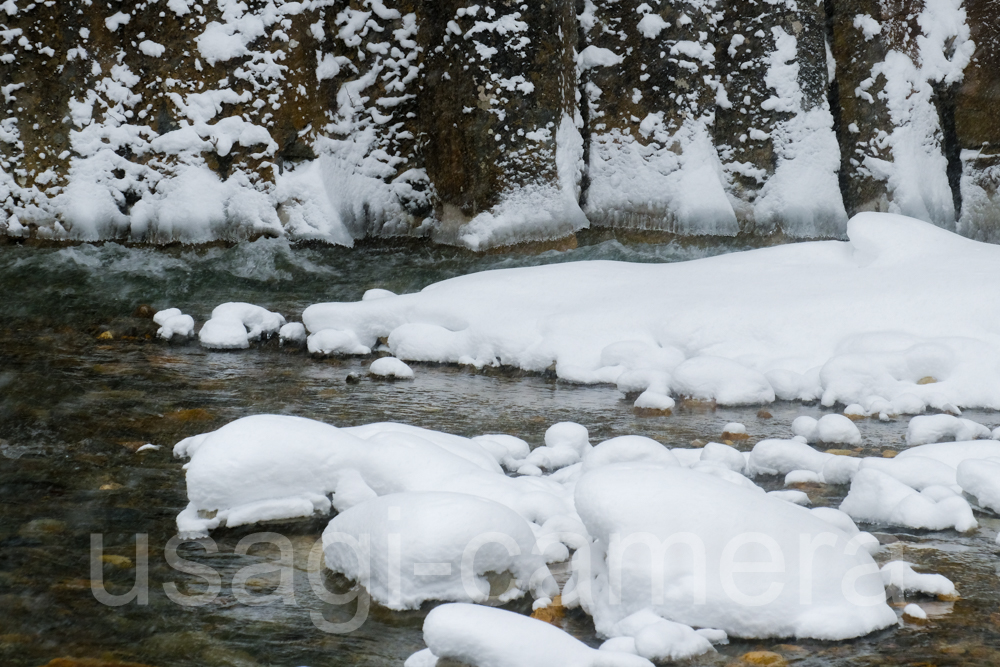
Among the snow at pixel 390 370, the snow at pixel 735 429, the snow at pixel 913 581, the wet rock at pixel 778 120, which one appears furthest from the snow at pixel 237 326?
the wet rock at pixel 778 120

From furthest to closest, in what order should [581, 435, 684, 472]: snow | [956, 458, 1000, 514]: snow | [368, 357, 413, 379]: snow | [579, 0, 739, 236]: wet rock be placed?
[579, 0, 739, 236]: wet rock → [368, 357, 413, 379]: snow → [581, 435, 684, 472]: snow → [956, 458, 1000, 514]: snow

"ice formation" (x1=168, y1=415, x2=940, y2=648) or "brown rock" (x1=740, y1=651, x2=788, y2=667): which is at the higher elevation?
"ice formation" (x1=168, y1=415, x2=940, y2=648)

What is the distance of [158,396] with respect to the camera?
3725mm

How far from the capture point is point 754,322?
444cm

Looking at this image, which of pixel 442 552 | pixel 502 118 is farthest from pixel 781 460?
pixel 502 118

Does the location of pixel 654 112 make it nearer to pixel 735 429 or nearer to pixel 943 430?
pixel 735 429

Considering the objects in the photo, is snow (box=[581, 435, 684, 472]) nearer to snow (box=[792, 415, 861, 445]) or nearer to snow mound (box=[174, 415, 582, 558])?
snow mound (box=[174, 415, 582, 558])

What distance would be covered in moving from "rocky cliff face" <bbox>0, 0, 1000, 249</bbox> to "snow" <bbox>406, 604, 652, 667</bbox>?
217 inches

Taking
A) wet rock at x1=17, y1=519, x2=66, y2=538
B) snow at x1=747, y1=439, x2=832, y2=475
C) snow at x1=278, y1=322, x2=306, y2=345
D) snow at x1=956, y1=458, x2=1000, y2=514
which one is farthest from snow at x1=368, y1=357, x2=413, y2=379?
snow at x1=956, y1=458, x2=1000, y2=514

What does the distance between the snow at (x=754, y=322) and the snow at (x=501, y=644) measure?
1979 mm

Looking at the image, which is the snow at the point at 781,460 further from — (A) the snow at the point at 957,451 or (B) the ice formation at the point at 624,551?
(B) the ice formation at the point at 624,551

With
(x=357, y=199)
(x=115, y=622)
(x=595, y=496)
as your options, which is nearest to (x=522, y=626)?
(x=595, y=496)

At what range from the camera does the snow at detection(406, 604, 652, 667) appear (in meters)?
1.55

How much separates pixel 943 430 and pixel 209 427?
2.64 meters
